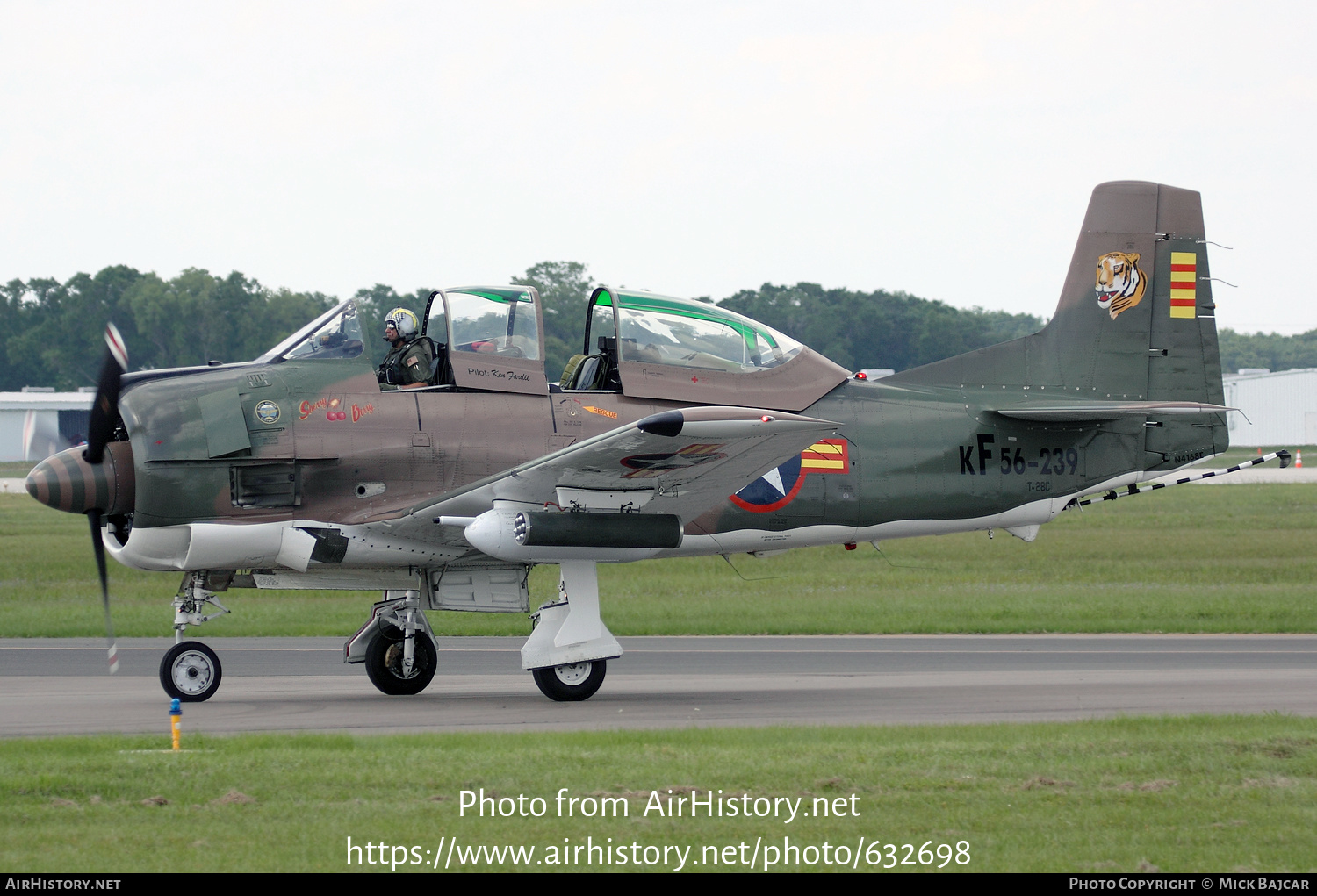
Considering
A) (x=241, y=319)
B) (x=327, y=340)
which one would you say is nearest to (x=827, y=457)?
(x=327, y=340)

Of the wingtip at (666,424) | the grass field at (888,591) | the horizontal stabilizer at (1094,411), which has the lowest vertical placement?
the grass field at (888,591)

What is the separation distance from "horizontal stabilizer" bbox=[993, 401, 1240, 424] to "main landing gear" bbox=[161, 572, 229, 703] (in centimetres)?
856

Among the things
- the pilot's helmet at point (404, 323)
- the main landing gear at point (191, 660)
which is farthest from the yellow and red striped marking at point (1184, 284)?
the main landing gear at point (191, 660)

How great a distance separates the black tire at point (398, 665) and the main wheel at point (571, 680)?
142 centimetres

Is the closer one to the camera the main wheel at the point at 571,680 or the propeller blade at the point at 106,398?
the propeller blade at the point at 106,398

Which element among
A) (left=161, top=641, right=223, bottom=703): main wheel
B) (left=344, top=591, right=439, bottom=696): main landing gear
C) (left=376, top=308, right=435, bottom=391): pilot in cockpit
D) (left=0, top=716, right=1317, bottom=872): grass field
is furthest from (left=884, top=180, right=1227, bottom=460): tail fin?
(left=161, top=641, right=223, bottom=703): main wheel

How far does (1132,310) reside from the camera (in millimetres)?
15438

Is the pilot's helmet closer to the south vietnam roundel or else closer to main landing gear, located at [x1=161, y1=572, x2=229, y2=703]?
main landing gear, located at [x1=161, y1=572, x2=229, y2=703]

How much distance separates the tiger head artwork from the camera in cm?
1541

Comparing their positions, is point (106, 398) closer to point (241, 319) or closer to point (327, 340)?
point (327, 340)

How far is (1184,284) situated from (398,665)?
10.1 metres

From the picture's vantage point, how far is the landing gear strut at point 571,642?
12367 mm

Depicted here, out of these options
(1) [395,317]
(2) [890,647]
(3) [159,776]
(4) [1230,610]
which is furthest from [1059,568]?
(3) [159,776]

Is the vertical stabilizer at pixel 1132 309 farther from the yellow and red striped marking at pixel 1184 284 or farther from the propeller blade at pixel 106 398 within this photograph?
the propeller blade at pixel 106 398
